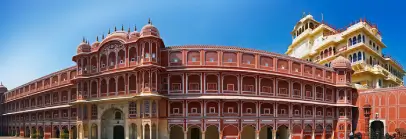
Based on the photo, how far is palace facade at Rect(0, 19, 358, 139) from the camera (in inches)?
1428

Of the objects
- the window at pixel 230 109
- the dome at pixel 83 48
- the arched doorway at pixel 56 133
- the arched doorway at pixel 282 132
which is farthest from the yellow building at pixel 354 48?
the arched doorway at pixel 56 133

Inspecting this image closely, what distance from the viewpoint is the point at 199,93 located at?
3688 cm

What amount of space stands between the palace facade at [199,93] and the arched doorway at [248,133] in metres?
0.13

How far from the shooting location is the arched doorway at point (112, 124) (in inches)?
1594

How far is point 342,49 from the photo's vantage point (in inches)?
2156

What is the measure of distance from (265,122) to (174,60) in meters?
13.4

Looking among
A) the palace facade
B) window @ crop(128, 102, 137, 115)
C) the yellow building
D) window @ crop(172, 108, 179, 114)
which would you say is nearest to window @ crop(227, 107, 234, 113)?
the palace facade

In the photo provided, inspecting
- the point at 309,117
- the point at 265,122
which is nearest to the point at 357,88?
the point at 309,117

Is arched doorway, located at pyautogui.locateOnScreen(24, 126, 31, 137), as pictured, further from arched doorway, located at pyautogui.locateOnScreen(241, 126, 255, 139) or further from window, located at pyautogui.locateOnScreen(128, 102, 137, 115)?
arched doorway, located at pyautogui.locateOnScreen(241, 126, 255, 139)

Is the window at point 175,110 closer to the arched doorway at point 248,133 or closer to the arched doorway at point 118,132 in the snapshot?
the arched doorway at point 118,132

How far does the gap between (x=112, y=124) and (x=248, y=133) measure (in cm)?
1732

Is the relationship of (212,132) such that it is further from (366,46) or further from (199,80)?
(366,46)

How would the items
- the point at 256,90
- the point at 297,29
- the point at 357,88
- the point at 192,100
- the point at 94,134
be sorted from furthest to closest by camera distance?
the point at 297,29 < the point at 357,88 < the point at 94,134 < the point at 256,90 < the point at 192,100

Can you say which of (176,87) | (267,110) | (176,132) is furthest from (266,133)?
(176,87)
